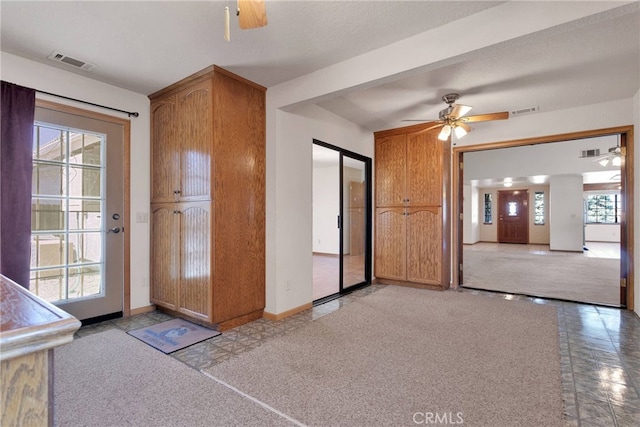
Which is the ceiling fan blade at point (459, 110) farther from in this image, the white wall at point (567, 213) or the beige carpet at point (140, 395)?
the white wall at point (567, 213)

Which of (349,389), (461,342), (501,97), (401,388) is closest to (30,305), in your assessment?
(349,389)

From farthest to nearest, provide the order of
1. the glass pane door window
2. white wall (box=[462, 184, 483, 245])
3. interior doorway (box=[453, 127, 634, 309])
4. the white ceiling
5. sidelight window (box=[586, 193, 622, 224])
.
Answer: sidelight window (box=[586, 193, 622, 224]) < white wall (box=[462, 184, 483, 245]) < interior doorway (box=[453, 127, 634, 309]) < the glass pane door window < the white ceiling

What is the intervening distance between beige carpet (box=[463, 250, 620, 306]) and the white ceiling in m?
2.61

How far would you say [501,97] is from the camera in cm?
350

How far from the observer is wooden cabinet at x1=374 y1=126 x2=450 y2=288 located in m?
4.31

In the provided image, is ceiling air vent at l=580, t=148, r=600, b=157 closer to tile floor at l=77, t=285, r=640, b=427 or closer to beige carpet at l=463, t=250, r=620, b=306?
beige carpet at l=463, t=250, r=620, b=306

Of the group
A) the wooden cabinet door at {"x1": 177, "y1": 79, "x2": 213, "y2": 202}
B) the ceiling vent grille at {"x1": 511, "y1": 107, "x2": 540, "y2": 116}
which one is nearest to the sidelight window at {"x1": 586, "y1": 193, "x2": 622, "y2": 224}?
the ceiling vent grille at {"x1": 511, "y1": 107, "x2": 540, "y2": 116}

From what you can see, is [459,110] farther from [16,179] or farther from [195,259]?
[16,179]

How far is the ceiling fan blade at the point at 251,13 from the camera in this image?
4.68ft

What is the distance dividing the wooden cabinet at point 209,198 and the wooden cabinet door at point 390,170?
2239 mm

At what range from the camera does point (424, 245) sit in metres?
4.42

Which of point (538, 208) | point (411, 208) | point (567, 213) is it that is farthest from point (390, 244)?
point (538, 208)

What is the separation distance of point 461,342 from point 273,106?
9.37 ft

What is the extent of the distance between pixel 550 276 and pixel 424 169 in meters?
3.32
